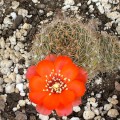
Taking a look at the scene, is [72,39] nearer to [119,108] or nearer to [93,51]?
[93,51]

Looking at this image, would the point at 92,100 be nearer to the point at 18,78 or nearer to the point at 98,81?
the point at 98,81

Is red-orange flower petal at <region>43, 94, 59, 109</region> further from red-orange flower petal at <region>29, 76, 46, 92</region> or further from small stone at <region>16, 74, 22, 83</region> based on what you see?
small stone at <region>16, 74, 22, 83</region>

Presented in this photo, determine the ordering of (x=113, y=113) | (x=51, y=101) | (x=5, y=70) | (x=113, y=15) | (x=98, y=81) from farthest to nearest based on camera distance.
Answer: (x=113, y=15) < (x=5, y=70) < (x=98, y=81) < (x=113, y=113) < (x=51, y=101)

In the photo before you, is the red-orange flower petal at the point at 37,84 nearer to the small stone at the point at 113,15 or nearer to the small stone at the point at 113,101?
the small stone at the point at 113,101

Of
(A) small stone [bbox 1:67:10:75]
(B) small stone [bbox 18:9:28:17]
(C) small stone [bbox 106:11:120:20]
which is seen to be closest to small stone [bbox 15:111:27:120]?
(A) small stone [bbox 1:67:10:75]

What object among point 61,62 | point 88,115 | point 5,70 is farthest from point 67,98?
point 5,70
